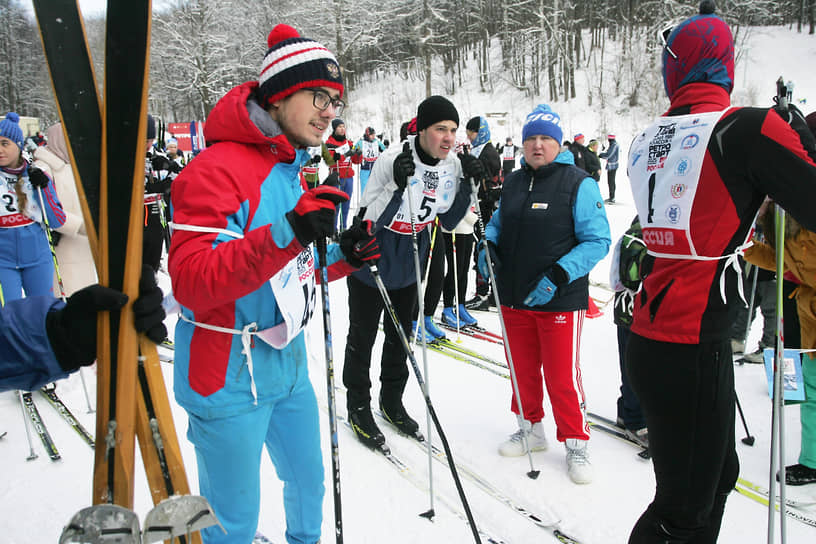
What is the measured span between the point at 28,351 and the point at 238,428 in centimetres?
62

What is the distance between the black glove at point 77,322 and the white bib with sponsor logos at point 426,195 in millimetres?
2062

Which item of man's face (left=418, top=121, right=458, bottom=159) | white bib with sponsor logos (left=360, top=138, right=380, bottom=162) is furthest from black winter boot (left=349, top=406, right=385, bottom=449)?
white bib with sponsor logos (left=360, top=138, right=380, bottom=162)

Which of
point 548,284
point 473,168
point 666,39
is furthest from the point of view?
point 473,168

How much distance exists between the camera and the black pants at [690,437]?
1.56m

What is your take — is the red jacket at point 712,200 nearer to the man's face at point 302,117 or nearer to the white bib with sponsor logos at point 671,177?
the white bib with sponsor logos at point 671,177

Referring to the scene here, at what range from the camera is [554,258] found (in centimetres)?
278

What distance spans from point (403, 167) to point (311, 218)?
1765mm

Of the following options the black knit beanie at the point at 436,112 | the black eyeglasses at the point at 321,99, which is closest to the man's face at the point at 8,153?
the black knit beanie at the point at 436,112

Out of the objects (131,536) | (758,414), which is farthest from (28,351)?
(758,414)

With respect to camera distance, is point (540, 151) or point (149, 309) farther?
point (540, 151)

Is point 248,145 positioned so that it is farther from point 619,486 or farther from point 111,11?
point 619,486

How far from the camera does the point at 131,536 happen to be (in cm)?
110

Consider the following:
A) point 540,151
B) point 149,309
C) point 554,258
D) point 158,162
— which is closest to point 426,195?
point 540,151

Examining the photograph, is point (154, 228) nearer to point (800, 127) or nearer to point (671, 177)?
point (671, 177)
